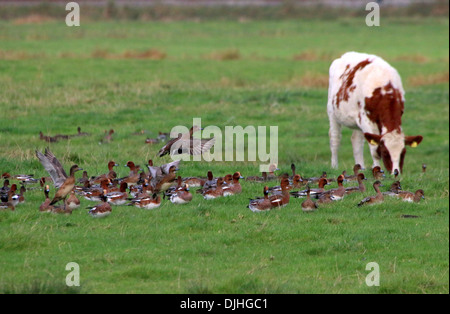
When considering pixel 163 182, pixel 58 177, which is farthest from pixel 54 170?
pixel 163 182

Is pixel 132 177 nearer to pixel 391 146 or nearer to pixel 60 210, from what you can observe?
pixel 60 210

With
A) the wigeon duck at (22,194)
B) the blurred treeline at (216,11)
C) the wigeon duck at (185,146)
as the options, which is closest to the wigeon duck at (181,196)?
the wigeon duck at (22,194)

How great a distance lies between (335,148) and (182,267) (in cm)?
986

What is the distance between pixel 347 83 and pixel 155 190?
6799 mm

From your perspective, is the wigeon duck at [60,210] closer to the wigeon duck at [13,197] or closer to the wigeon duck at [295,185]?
the wigeon duck at [13,197]

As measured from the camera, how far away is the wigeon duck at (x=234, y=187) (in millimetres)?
12938

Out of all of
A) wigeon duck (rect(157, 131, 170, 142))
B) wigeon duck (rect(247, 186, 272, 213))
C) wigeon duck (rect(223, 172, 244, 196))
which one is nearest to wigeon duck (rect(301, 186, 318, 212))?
wigeon duck (rect(247, 186, 272, 213))

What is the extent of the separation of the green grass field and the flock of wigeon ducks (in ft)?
0.61

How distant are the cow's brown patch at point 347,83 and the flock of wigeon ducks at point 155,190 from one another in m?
3.82

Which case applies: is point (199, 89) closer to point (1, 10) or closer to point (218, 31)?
point (218, 31)

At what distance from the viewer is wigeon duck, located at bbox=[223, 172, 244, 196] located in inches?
509

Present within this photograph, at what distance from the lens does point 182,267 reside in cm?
952

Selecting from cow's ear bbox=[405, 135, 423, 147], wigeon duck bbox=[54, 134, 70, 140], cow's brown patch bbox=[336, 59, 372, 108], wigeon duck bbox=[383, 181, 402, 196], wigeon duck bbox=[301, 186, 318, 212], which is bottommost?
wigeon duck bbox=[301, 186, 318, 212]

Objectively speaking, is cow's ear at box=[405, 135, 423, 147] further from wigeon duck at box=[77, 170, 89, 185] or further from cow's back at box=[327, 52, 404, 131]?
wigeon duck at box=[77, 170, 89, 185]
